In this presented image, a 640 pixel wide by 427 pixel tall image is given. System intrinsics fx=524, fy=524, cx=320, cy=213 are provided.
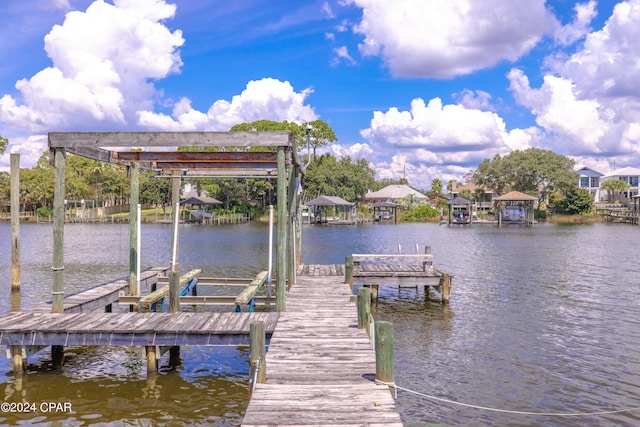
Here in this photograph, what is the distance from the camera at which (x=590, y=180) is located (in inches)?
5089

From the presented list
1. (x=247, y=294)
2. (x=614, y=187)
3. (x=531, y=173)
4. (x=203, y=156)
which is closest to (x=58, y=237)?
(x=203, y=156)

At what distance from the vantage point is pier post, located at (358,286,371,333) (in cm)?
1087

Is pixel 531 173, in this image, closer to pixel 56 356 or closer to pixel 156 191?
pixel 156 191

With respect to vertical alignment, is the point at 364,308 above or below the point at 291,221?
below

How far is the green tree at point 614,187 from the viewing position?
384 feet

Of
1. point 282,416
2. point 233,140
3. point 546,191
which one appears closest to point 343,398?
point 282,416

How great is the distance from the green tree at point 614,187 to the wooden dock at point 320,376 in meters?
123

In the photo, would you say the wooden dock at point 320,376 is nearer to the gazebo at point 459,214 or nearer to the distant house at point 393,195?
the gazebo at point 459,214

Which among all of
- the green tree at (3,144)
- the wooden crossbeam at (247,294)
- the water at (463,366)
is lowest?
the water at (463,366)

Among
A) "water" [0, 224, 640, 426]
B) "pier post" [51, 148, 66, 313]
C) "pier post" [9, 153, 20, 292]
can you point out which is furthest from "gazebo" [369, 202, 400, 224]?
"pier post" [51, 148, 66, 313]

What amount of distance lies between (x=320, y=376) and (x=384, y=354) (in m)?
1.14

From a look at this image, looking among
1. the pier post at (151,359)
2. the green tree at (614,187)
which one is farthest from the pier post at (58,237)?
the green tree at (614,187)

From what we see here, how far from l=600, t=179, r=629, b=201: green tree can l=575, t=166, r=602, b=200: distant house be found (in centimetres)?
482

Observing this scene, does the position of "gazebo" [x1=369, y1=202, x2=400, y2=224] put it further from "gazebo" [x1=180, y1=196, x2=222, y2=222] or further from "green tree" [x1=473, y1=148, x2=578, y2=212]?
"gazebo" [x1=180, y1=196, x2=222, y2=222]
